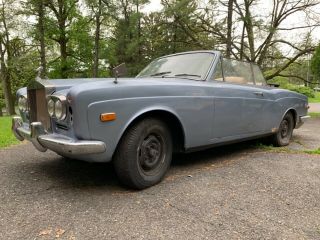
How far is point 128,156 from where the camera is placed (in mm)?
3068

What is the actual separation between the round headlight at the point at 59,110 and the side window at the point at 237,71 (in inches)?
96.9

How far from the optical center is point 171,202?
2.95 meters

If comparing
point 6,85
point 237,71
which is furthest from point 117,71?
point 6,85

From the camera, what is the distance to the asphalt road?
7.94ft

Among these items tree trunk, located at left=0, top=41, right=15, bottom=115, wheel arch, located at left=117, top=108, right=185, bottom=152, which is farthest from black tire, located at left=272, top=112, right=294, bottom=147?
tree trunk, located at left=0, top=41, right=15, bottom=115

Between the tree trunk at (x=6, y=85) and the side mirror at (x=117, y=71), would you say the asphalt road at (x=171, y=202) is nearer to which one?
the side mirror at (x=117, y=71)

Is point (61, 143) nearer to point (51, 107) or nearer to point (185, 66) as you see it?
point (51, 107)

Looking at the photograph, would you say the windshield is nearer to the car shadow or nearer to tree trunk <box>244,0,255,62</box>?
the car shadow

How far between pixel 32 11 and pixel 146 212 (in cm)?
2305

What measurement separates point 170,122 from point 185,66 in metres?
1.18

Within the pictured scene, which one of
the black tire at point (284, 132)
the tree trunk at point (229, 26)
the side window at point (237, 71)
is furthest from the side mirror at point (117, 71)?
the tree trunk at point (229, 26)

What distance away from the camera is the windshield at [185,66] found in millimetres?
4273

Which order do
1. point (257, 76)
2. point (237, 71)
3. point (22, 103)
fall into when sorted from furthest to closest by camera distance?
point (257, 76) → point (237, 71) → point (22, 103)

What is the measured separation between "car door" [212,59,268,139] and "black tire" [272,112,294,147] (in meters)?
0.76
